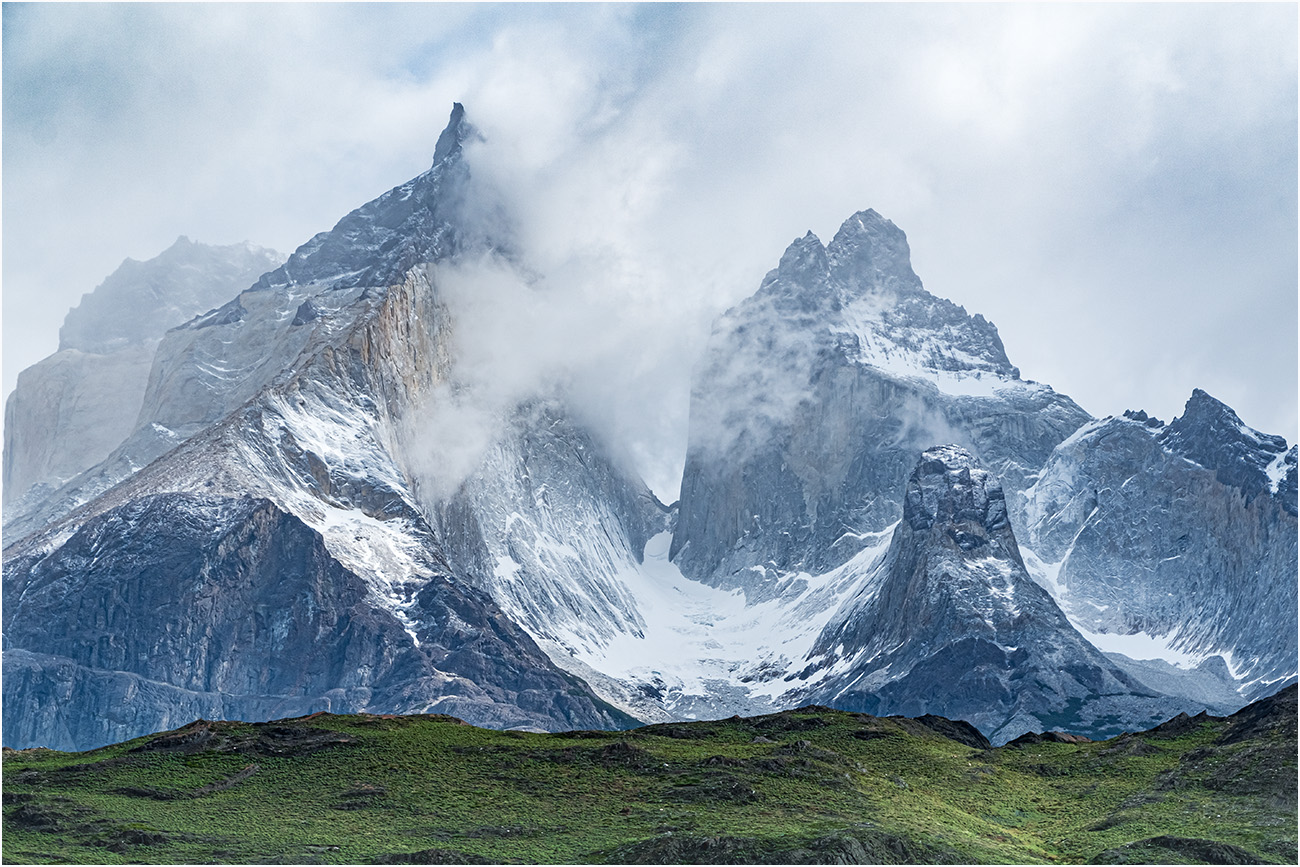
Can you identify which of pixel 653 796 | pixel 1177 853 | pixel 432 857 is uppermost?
pixel 653 796

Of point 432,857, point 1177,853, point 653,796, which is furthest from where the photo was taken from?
point 653,796

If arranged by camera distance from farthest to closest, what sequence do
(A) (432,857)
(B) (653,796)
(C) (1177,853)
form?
1. (B) (653,796)
2. (A) (432,857)
3. (C) (1177,853)

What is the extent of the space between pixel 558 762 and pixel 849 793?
27297 mm

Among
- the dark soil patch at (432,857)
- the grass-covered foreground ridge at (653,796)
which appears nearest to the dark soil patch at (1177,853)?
the grass-covered foreground ridge at (653,796)

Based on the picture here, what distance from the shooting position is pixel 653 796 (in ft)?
413

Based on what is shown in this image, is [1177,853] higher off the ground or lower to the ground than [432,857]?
lower

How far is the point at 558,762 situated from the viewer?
452 ft

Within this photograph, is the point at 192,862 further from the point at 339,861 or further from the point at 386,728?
the point at 386,728

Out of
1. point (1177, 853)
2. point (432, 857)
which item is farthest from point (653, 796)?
point (1177, 853)

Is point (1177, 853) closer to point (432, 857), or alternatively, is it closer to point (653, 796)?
point (653, 796)

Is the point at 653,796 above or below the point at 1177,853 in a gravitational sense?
above

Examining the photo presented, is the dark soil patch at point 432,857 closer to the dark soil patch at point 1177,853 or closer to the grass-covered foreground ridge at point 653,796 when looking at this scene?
the grass-covered foreground ridge at point 653,796

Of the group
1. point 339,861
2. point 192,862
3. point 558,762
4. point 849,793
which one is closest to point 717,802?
point 849,793

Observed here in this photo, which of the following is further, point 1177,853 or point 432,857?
point 432,857
